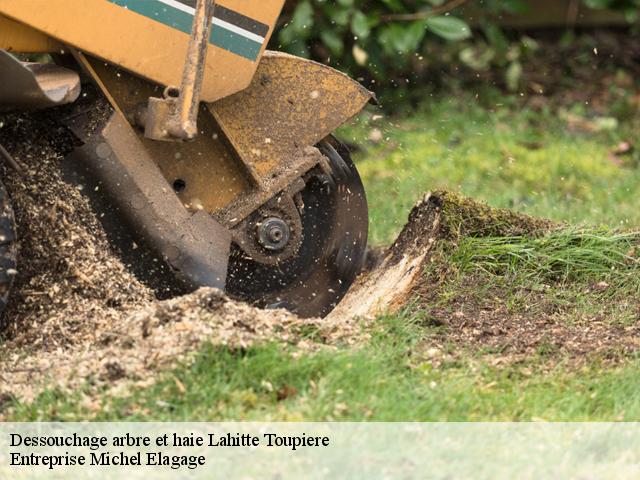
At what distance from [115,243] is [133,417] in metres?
0.98

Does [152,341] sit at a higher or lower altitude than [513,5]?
higher

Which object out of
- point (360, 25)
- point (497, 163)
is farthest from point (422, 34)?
point (497, 163)

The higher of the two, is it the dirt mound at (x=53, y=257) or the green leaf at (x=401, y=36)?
the dirt mound at (x=53, y=257)

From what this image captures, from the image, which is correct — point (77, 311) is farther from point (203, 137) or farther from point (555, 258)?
point (555, 258)

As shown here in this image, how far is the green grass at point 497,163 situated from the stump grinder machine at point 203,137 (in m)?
0.97

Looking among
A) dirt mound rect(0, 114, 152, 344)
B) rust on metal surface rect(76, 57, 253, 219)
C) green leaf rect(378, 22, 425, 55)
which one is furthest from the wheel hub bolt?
green leaf rect(378, 22, 425, 55)

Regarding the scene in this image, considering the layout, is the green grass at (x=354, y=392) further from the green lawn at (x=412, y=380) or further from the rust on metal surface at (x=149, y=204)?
the rust on metal surface at (x=149, y=204)

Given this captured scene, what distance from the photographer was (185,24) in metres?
3.78

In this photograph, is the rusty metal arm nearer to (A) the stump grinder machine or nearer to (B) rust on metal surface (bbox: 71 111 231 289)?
(A) the stump grinder machine

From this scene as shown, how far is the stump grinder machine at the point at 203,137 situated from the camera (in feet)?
11.9

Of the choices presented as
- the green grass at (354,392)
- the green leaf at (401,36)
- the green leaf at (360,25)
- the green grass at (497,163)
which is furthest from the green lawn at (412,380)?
the green leaf at (401,36)

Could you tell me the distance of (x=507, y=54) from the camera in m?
8.44

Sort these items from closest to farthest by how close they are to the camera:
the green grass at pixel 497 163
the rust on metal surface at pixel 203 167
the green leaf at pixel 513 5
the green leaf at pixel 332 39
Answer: the rust on metal surface at pixel 203 167, the green grass at pixel 497 163, the green leaf at pixel 332 39, the green leaf at pixel 513 5

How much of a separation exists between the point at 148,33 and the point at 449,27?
3336 millimetres
